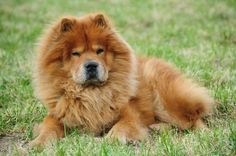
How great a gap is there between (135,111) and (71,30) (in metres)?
1.11

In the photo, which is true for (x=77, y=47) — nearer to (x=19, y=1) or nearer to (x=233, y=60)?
(x=233, y=60)

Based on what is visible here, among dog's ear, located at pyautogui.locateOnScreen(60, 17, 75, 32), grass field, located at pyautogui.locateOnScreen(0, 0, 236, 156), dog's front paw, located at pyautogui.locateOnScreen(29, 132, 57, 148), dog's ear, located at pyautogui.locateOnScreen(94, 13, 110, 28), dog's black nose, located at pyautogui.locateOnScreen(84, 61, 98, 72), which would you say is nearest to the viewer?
grass field, located at pyautogui.locateOnScreen(0, 0, 236, 156)

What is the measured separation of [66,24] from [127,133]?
4.25 feet

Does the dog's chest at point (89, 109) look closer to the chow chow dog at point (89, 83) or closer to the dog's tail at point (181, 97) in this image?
the chow chow dog at point (89, 83)

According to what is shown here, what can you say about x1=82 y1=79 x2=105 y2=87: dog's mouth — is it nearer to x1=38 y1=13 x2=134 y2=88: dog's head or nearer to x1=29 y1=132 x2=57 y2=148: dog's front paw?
x1=38 y1=13 x2=134 y2=88: dog's head

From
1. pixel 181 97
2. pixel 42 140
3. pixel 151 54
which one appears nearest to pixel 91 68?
pixel 42 140

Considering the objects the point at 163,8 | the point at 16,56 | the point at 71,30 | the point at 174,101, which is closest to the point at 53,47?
the point at 71,30

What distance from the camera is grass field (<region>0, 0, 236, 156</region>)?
4766 mm

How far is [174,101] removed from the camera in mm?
6000

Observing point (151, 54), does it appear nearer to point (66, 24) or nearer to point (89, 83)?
point (89, 83)

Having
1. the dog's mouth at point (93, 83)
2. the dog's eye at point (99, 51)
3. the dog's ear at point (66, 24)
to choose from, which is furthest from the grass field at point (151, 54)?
the dog's ear at point (66, 24)

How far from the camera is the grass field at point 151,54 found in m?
4.77

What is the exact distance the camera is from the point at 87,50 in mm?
5477

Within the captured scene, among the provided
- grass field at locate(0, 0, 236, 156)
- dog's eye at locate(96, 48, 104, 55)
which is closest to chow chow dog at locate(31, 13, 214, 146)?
dog's eye at locate(96, 48, 104, 55)
